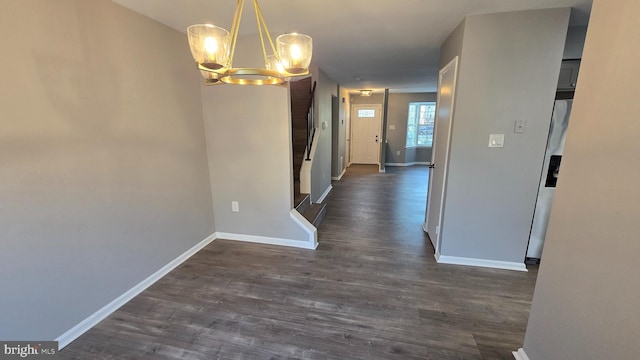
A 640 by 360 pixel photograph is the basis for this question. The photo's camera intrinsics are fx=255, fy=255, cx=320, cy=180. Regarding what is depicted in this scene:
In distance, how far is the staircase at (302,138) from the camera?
149 inches

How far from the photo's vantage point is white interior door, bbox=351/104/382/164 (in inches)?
341

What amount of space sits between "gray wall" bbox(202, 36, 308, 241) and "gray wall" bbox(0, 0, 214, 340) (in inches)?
18.0

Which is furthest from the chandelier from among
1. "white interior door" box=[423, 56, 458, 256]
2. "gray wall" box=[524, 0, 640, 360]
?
"white interior door" box=[423, 56, 458, 256]

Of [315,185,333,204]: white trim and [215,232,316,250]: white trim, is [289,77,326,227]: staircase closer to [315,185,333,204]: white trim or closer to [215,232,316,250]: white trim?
[215,232,316,250]: white trim

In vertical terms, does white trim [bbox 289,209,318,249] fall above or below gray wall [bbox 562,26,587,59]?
below

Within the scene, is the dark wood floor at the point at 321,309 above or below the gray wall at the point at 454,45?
below

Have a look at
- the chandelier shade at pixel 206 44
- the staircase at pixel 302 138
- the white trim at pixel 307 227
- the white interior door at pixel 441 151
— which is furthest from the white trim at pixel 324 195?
the chandelier shade at pixel 206 44

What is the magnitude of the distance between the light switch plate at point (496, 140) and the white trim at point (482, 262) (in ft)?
4.00

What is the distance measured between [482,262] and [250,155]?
2.82m

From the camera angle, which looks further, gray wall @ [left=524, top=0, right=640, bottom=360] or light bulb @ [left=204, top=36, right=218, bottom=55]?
light bulb @ [left=204, top=36, right=218, bottom=55]

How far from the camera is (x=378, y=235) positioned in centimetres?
349

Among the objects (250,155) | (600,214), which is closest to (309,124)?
(250,155)

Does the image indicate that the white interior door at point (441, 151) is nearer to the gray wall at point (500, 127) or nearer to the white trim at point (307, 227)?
the gray wall at point (500, 127)

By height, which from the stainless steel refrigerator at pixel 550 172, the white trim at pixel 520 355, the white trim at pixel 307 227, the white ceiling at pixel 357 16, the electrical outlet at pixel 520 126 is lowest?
the white trim at pixel 520 355
